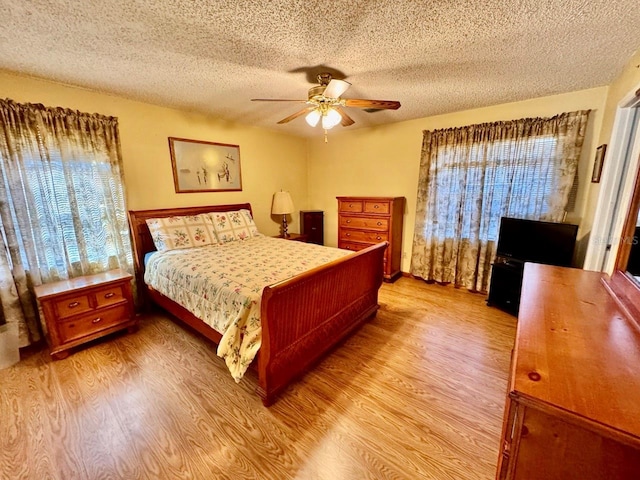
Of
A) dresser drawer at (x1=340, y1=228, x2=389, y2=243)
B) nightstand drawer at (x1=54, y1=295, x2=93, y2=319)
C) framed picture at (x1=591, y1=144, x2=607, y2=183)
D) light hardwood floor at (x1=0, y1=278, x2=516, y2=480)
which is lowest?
light hardwood floor at (x1=0, y1=278, x2=516, y2=480)

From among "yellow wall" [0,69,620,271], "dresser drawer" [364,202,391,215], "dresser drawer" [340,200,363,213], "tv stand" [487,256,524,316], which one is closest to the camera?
"yellow wall" [0,69,620,271]

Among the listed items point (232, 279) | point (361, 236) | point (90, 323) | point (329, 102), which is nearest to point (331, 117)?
point (329, 102)

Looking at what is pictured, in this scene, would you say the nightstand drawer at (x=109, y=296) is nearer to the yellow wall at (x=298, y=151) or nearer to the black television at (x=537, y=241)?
the yellow wall at (x=298, y=151)

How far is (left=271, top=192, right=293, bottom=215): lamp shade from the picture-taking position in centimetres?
428

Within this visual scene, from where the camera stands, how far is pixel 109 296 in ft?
7.97

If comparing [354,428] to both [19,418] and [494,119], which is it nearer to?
[19,418]

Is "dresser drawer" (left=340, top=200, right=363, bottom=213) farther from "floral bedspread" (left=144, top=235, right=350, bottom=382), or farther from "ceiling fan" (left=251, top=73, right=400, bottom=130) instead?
"ceiling fan" (left=251, top=73, right=400, bottom=130)

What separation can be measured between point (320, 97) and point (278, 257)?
1534 mm

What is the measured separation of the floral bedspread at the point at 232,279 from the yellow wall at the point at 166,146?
866 millimetres

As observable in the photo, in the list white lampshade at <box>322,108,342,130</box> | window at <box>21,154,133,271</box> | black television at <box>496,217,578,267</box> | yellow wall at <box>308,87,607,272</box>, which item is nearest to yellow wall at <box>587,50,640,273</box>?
yellow wall at <box>308,87,607,272</box>

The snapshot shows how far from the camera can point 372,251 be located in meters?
2.58

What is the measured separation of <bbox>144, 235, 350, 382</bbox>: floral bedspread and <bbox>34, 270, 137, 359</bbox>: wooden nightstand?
1.05 ft

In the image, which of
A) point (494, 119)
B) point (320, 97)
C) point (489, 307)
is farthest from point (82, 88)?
point (489, 307)

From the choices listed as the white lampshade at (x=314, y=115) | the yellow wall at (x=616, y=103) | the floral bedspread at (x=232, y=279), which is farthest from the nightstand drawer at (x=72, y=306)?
the yellow wall at (x=616, y=103)
